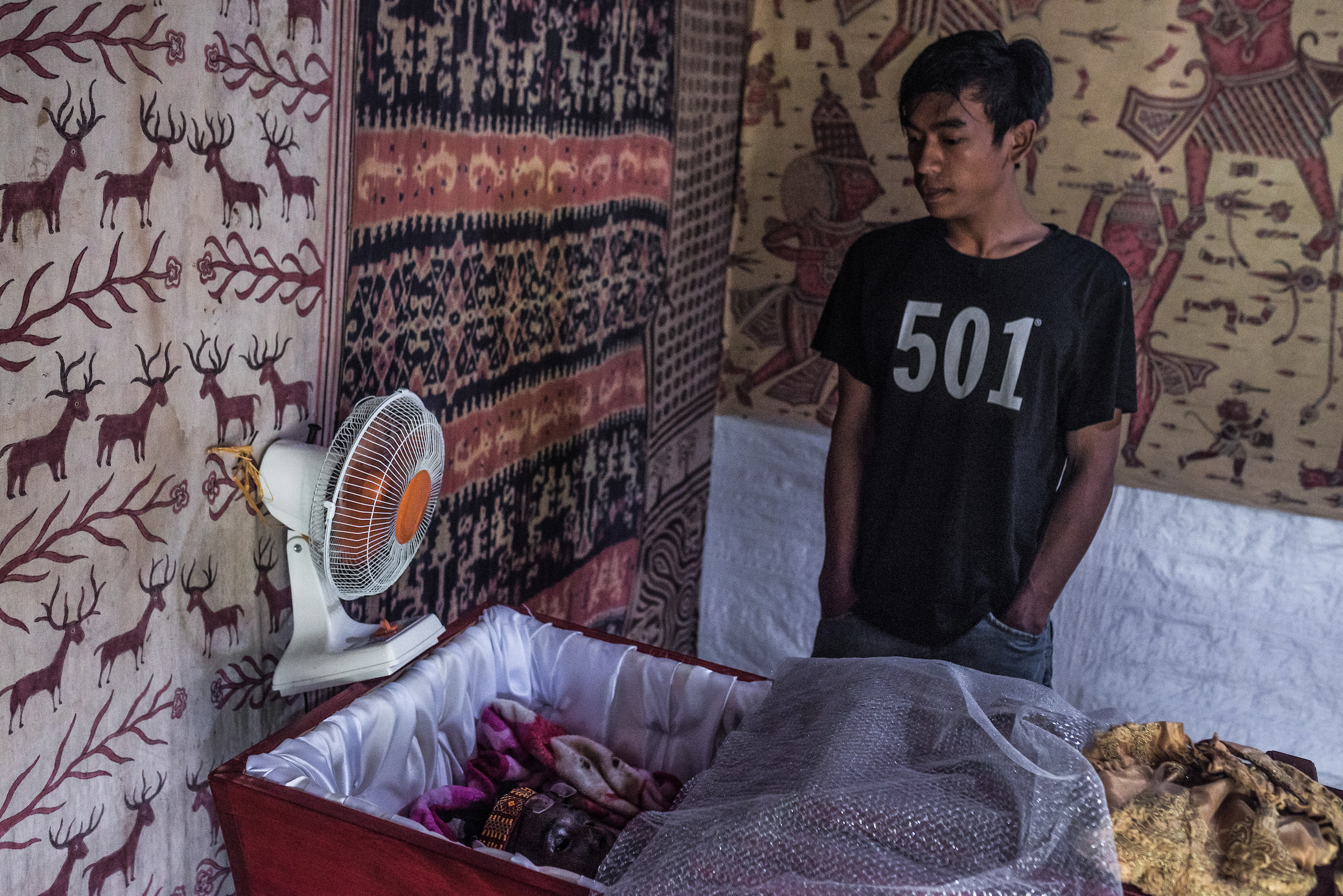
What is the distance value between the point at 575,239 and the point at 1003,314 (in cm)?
101

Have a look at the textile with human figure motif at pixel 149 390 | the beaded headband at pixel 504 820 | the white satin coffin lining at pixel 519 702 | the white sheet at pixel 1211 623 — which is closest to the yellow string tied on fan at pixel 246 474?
the textile with human figure motif at pixel 149 390

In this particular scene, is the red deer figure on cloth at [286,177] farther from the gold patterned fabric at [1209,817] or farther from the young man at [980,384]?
the gold patterned fabric at [1209,817]

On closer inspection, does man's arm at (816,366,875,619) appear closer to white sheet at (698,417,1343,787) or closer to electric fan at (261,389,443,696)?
electric fan at (261,389,443,696)

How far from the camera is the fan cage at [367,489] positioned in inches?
57.6

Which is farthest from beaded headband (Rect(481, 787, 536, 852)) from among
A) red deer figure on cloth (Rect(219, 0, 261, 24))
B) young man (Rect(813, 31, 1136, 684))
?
red deer figure on cloth (Rect(219, 0, 261, 24))

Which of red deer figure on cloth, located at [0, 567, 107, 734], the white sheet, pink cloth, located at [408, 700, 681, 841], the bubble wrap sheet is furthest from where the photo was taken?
the white sheet

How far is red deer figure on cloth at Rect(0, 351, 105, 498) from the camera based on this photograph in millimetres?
1242

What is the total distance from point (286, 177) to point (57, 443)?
0.53 m

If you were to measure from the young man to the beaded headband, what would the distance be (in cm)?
84

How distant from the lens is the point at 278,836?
1345 millimetres

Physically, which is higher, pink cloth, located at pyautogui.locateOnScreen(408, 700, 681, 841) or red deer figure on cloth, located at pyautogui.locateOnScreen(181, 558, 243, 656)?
red deer figure on cloth, located at pyautogui.locateOnScreen(181, 558, 243, 656)

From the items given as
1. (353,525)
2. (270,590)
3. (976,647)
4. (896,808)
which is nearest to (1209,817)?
(896,808)

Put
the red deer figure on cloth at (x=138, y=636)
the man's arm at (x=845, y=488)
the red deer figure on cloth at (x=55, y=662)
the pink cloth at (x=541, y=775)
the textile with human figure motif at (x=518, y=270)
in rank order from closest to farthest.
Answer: the red deer figure on cloth at (x=55, y=662)
the red deer figure on cloth at (x=138, y=636)
the pink cloth at (x=541, y=775)
the textile with human figure motif at (x=518, y=270)
the man's arm at (x=845, y=488)

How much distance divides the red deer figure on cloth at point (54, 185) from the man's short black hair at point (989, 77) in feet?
4.47
